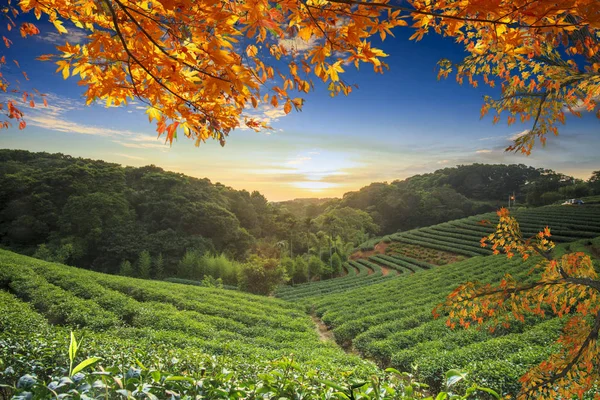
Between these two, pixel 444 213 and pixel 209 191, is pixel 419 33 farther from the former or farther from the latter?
pixel 444 213

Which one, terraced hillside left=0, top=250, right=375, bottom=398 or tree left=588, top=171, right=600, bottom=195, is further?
tree left=588, top=171, right=600, bottom=195

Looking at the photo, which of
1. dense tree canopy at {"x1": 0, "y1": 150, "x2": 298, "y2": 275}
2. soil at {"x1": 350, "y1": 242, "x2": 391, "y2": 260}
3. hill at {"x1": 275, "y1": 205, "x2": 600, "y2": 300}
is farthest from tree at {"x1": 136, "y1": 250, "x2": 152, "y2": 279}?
soil at {"x1": 350, "y1": 242, "x2": 391, "y2": 260}

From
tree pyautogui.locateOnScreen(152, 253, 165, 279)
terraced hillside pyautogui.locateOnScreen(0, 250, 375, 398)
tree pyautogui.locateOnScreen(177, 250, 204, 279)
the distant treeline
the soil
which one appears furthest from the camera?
the distant treeline

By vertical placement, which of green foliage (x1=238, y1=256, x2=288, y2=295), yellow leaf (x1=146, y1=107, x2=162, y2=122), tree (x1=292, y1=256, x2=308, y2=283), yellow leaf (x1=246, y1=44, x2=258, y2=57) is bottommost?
tree (x1=292, y1=256, x2=308, y2=283)

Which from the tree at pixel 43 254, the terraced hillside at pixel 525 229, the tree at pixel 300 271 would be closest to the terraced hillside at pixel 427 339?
the tree at pixel 300 271

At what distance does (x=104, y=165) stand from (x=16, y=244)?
10.4m

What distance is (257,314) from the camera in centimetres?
1309

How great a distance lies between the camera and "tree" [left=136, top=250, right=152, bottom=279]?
2717cm

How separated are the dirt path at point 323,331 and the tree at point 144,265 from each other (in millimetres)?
18199

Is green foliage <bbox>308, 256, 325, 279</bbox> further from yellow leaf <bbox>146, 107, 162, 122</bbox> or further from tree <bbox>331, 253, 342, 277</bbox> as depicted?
yellow leaf <bbox>146, 107, 162, 122</bbox>

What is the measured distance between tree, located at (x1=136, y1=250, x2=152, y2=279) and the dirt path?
18.2 metres

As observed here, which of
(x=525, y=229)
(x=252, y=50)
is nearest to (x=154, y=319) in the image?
(x=252, y=50)

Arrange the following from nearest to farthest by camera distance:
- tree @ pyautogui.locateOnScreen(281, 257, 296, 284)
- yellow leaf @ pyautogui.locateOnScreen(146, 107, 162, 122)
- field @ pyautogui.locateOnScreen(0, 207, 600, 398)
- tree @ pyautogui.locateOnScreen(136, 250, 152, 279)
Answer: yellow leaf @ pyautogui.locateOnScreen(146, 107, 162, 122) < field @ pyautogui.locateOnScreen(0, 207, 600, 398) < tree @ pyautogui.locateOnScreen(136, 250, 152, 279) < tree @ pyautogui.locateOnScreen(281, 257, 296, 284)

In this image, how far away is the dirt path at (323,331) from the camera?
12.7 m
